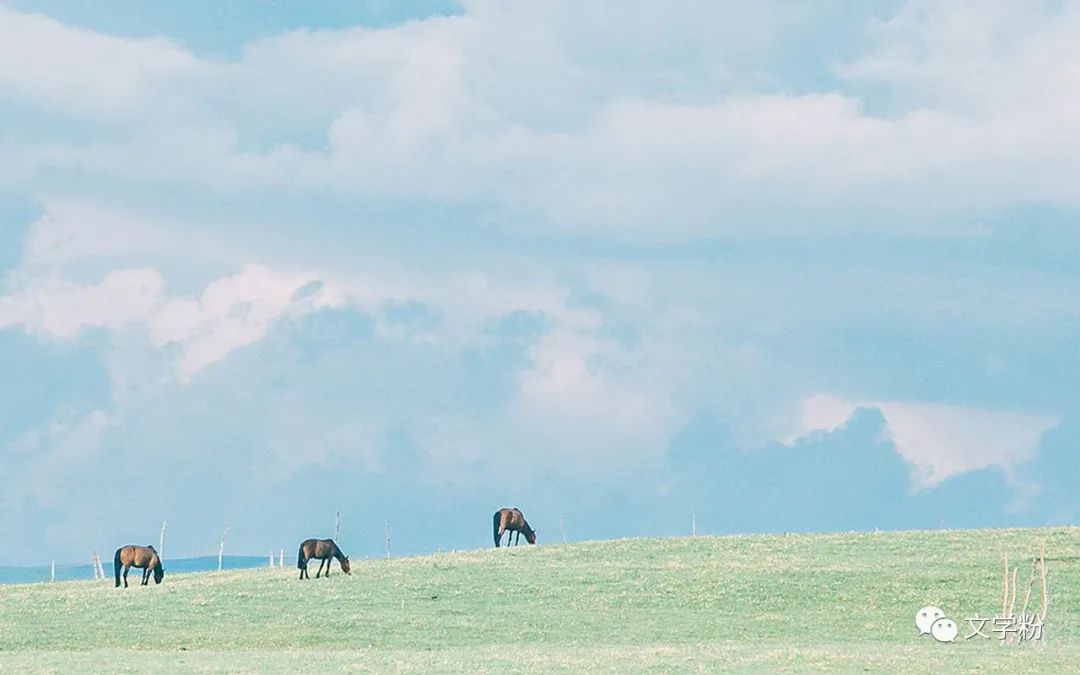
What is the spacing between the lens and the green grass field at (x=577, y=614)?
3017 cm

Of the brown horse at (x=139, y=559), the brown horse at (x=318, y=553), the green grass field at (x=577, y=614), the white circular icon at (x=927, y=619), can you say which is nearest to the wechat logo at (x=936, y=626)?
the white circular icon at (x=927, y=619)

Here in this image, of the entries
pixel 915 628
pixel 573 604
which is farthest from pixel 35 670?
pixel 915 628

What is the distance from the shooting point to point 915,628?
37.8 metres

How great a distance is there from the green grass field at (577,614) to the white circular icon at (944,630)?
1.04 feet

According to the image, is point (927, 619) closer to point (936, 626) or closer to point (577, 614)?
point (936, 626)

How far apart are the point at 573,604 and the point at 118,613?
11.9 meters

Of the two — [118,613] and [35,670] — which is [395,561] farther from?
[35,670]

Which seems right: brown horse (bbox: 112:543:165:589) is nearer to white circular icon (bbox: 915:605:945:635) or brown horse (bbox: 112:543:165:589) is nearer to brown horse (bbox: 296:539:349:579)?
brown horse (bbox: 296:539:349:579)

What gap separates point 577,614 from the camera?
39938mm

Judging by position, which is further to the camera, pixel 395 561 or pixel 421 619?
pixel 395 561

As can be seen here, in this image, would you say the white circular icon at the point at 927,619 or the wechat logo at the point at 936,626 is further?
the white circular icon at the point at 927,619

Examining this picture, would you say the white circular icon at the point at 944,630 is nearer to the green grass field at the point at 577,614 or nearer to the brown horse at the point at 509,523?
the green grass field at the point at 577,614

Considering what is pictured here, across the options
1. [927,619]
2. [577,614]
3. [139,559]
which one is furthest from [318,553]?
[927,619]

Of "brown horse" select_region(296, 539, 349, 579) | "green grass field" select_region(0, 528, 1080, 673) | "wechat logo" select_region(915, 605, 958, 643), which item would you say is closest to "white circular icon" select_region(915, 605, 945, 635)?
"wechat logo" select_region(915, 605, 958, 643)
